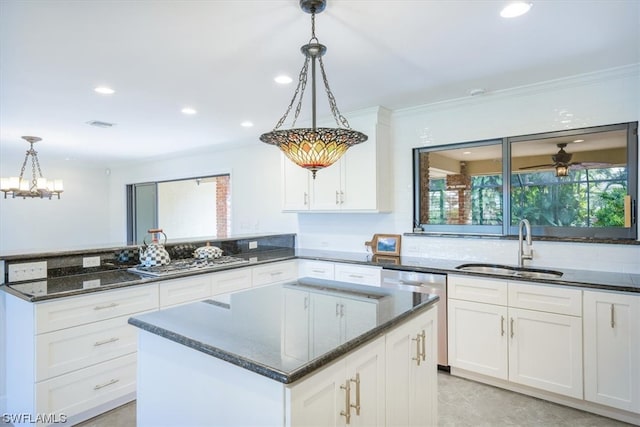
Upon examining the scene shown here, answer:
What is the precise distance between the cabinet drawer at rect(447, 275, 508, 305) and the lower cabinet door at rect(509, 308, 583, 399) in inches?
5.3

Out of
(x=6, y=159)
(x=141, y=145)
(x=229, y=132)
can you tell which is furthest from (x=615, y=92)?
(x=6, y=159)

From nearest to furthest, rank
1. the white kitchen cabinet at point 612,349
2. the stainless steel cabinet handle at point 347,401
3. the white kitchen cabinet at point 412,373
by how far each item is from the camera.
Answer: the stainless steel cabinet handle at point 347,401, the white kitchen cabinet at point 412,373, the white kitchen cabinet at point 612,349

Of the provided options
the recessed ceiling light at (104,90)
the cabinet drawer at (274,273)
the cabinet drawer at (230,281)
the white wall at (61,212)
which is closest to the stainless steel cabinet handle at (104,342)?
the cabinet drawer at (230,281)

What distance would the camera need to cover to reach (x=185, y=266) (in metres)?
3.04

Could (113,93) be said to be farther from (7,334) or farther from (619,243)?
(619,243)

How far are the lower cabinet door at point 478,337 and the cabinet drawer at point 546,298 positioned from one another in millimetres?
139

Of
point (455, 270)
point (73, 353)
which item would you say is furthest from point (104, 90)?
point (455, 270)

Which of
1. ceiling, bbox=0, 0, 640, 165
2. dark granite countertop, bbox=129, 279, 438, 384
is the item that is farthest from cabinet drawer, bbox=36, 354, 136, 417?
ceiling, bbox=0, 0, 640, 165

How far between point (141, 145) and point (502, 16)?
4952 millimetres

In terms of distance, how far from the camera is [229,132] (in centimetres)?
462

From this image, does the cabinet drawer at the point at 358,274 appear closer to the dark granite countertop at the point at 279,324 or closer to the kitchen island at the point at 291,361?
the dark granite countertop at the point at 279,324

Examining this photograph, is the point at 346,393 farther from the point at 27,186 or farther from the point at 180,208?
the point at 180,208

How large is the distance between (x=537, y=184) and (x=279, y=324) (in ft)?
8.98

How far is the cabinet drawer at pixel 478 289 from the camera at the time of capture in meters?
2.65
